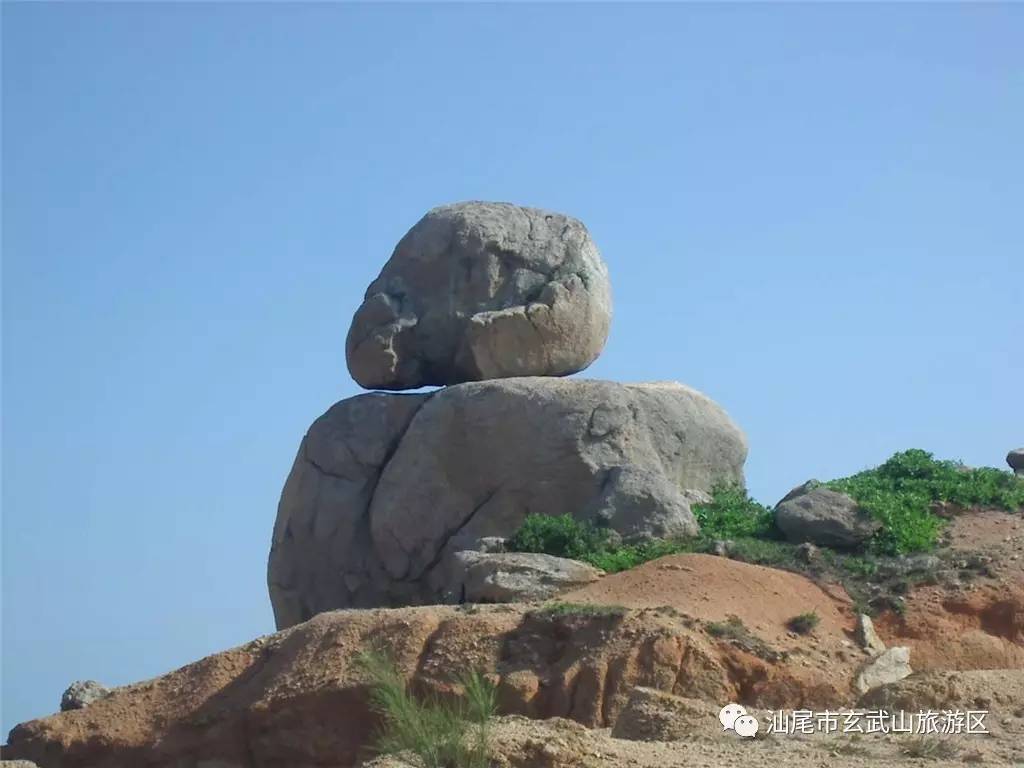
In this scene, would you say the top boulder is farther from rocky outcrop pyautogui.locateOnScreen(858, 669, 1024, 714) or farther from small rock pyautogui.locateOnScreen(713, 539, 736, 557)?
rocky outcrop pyautogui.locateOnScreen(858, 669, 1024, 714)

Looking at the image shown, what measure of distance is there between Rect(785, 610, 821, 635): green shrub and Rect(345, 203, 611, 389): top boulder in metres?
6.85

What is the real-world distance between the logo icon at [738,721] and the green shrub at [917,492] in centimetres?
690

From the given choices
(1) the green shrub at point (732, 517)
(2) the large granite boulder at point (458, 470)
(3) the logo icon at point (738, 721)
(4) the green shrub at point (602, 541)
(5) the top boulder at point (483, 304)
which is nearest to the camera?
(3) the logo icon at point (738, 721)

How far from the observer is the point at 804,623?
55.9 ft

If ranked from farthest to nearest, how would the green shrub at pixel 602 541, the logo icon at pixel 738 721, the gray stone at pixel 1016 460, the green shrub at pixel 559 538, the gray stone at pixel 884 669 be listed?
1. the gray stone at pixel 1016 460
2. the green shrub at pixel 559 538
3. the green shrub at pixel 602 541
4. the gray stone at pixel 884 669
5. the logo icon at pixel 738 721

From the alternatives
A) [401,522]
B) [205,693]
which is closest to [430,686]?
[205,693]

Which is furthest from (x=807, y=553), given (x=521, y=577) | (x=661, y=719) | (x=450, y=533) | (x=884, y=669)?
(x=661, y=719)

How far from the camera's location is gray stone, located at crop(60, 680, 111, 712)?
57.6 ft

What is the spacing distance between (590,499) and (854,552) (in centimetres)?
323

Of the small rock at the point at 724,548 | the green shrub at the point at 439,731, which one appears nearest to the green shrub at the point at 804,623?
the small rock at the point at 724,548

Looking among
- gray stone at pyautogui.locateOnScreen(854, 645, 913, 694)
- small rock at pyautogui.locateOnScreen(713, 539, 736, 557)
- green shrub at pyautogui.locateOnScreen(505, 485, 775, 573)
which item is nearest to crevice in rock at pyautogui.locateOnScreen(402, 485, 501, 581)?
green shrub at pyautogui.locateOnScreen(505, 485, 775, 573)

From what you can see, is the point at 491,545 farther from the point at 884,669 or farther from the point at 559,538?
the point at 884,669

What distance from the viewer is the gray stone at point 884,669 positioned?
1595 centimetres

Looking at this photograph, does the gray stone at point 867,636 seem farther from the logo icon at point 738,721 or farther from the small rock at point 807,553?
the logo icon at point 738,721
